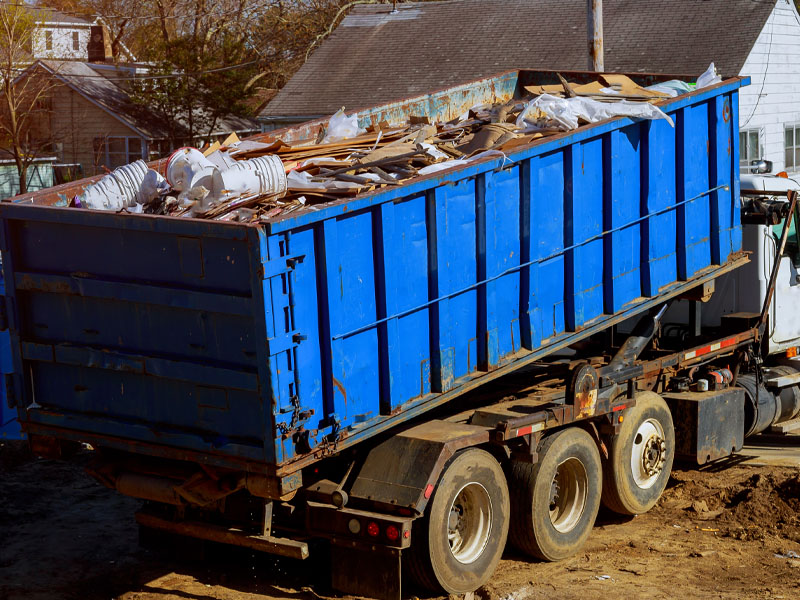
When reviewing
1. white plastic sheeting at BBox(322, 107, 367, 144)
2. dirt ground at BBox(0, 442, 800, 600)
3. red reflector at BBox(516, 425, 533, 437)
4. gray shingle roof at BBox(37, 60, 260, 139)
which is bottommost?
dirt ground at BBox(0, 442, 800, 600)

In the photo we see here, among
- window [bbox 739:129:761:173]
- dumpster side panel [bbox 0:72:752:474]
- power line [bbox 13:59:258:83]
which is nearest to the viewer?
dumpster side panel [bbox 0:72:752:474]

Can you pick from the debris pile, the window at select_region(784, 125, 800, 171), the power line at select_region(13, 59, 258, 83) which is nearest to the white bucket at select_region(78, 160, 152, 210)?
the debris pile

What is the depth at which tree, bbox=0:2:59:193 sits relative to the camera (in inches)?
1224

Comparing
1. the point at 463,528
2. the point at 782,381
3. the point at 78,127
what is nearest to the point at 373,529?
the point at 463,528

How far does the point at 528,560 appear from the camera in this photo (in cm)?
758

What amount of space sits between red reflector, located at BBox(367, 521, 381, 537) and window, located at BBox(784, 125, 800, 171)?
63.0 ft

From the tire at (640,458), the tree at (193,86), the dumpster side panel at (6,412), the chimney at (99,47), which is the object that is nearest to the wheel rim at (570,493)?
the tire at (640,458)

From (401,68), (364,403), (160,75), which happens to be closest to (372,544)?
(364,403)

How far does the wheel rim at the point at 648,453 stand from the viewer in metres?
8.39

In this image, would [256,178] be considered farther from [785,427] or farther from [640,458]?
[785,427]

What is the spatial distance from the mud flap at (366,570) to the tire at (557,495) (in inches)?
49.9

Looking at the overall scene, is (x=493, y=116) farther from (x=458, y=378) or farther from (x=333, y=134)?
(x=458, y=378)

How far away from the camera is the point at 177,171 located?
6.82 metres

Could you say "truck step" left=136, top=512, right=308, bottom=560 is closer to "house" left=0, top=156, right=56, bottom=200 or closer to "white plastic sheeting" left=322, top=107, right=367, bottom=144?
"white plastic sheeting" left=322, top=107, right=367, bottom=144
